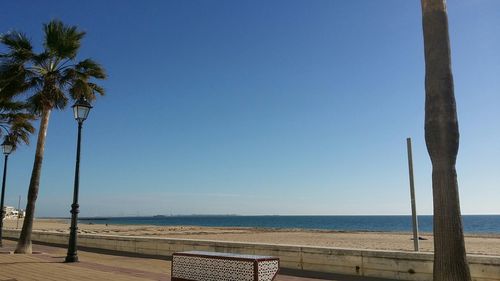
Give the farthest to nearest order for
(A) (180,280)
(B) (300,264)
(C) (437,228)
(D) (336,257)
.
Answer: (B) (300,264) → (D) (336,257) → (A) (180,280) → (C) (437,228)

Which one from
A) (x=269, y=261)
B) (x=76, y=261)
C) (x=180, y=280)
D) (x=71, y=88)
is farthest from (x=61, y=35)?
(x=269, y=261)

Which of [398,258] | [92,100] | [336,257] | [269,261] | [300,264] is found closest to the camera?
[269,261]

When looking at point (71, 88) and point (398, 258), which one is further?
point (71, 88)

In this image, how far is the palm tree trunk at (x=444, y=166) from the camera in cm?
583

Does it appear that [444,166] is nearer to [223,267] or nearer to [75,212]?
[223,267]

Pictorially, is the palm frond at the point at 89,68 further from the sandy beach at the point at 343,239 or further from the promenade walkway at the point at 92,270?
the sandy beach at the point at 343,239

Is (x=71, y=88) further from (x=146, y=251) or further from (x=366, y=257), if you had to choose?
(x=366, y=257)

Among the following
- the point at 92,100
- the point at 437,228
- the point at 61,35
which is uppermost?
the point at 61,35

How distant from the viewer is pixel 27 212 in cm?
1639

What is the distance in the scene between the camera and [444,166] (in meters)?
5.94

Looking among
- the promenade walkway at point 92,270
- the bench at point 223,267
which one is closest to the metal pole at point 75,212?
the promenade walkway at point 92,270

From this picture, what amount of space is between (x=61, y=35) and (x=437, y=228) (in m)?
14.2

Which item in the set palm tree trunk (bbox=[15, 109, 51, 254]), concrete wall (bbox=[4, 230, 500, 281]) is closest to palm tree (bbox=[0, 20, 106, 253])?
palm tree trunk (bbox=[15, 109, 51, 254])

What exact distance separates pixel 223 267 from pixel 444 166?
3835mm
